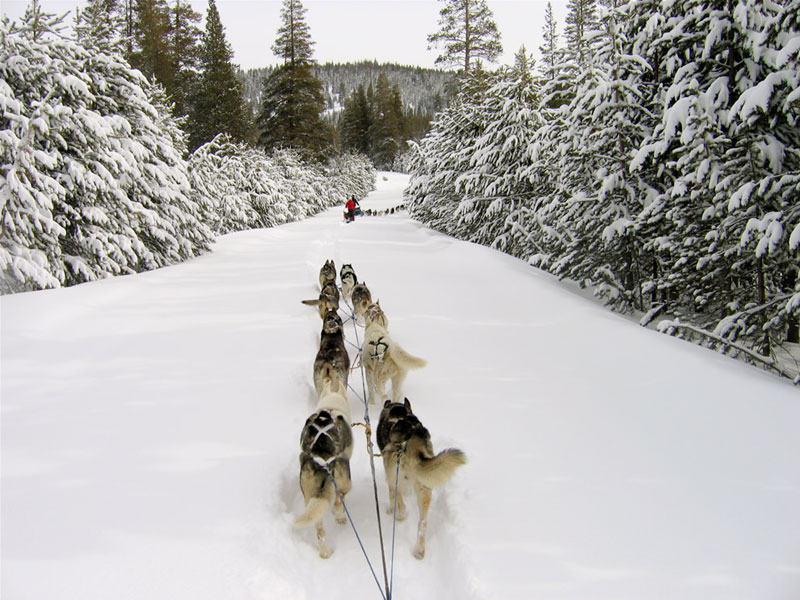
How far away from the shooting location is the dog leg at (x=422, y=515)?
305 centimetres

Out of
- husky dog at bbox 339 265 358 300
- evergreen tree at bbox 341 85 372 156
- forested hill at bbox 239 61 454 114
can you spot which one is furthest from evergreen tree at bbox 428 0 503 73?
forested hill at bbox 239 61 454 114

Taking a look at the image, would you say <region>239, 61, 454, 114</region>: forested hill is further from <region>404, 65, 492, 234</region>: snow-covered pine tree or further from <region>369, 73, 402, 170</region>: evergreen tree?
<region>404, 65, 492, 234</region>: snow-covered pine tree

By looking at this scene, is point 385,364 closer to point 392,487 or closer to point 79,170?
point 392,487

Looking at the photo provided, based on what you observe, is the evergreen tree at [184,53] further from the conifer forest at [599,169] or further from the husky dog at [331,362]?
the husky dog at [331,362]

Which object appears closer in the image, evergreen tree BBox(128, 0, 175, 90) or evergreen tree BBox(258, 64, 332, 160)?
evergreen tree BBox(128, 0, 175, 90)

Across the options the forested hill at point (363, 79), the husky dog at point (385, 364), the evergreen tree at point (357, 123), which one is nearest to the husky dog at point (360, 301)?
the husky dog at point (385, 364)

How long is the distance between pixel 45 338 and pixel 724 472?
7.94 metres

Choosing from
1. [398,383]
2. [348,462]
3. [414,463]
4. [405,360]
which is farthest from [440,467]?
[398,383]

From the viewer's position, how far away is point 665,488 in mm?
3244

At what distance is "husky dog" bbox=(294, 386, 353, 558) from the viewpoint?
2828mm

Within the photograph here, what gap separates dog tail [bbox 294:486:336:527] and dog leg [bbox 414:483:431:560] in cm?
61

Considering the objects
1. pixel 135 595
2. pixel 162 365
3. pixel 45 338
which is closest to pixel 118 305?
pixel 45 338

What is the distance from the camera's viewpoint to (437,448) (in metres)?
4.16

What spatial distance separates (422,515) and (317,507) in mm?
779
